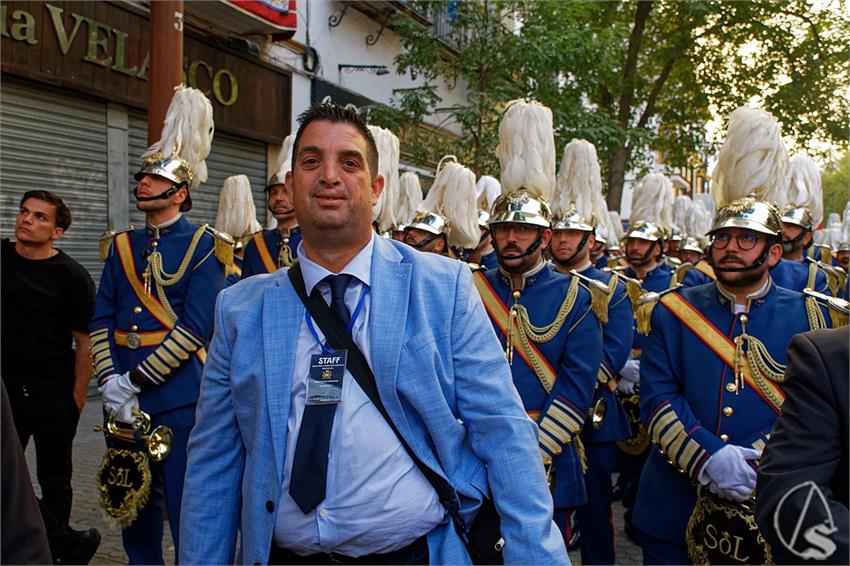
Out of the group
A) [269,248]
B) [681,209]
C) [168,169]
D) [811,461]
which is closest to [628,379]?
[269,248]

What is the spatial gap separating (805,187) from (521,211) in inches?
204

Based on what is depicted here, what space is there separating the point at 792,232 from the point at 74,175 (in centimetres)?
785

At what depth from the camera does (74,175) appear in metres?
10.0

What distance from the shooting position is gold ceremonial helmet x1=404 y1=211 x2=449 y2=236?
7246mm

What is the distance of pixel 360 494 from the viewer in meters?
2.14

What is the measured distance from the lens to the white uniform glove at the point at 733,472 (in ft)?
12.0

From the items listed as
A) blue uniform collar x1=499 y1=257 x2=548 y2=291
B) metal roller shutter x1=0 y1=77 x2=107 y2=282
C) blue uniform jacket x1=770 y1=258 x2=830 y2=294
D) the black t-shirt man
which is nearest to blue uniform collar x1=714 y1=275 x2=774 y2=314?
blue uniform collar x1=499 y1=257 x2=548 y2=291

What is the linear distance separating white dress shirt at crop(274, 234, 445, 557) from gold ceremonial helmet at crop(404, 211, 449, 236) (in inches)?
200

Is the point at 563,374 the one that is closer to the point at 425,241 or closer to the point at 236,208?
the point at 425,241

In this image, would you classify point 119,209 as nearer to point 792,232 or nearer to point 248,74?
point 248,74

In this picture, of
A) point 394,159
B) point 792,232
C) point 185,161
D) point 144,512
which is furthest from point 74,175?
point 792,232

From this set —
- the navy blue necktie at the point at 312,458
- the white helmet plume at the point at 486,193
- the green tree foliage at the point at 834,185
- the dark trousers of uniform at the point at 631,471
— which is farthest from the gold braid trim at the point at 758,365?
the green tree foliage at the point at 834,185

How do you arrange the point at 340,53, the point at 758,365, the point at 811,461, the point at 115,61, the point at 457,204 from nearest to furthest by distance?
the point at 811,461, the point at 758,365, the point at 457,204, the point at 115,61, the point at 340,53

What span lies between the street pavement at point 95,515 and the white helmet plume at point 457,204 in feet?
9.28
